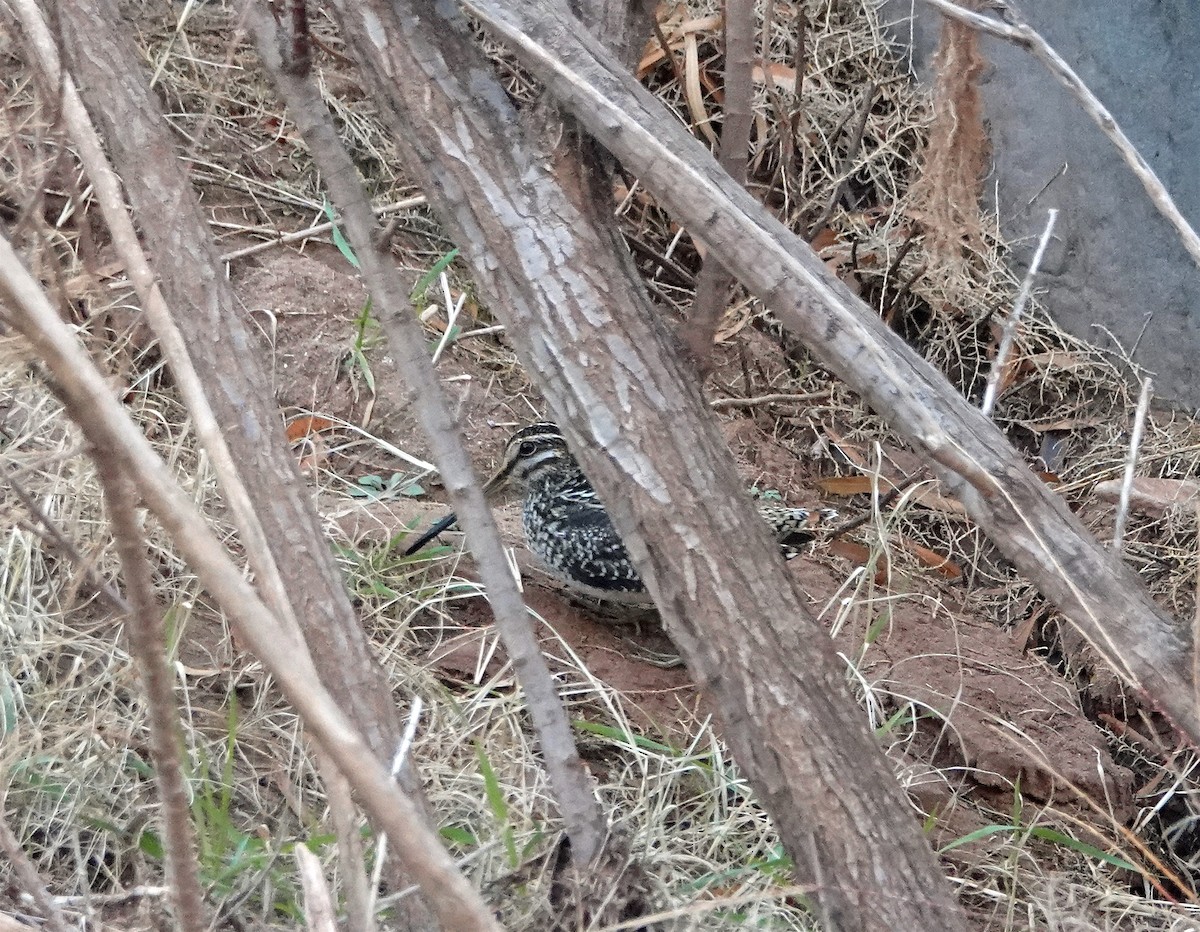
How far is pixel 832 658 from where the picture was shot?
2143mm

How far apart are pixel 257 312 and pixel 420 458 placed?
2.93 ft

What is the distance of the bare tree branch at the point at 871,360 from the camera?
1676mm

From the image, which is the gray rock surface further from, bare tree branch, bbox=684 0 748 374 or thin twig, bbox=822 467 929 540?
bare tree branch, bbox=684 0 748 374

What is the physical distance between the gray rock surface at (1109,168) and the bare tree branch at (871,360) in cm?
324

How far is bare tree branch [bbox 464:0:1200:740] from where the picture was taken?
1676 mm

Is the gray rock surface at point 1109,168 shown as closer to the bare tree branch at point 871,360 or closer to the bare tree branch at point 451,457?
the bare tree branch at point 871,360

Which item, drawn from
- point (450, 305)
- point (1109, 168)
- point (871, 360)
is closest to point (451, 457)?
point (871, 360)

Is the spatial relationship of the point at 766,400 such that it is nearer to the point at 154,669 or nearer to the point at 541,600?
the point at 541,600

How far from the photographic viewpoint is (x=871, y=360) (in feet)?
5.91

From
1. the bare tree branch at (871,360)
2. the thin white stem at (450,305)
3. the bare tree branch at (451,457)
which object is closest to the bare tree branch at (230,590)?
the bare tree branch at (871,360)

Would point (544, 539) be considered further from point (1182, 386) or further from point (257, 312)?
point (1182, 386)

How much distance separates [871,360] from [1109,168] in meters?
3.92

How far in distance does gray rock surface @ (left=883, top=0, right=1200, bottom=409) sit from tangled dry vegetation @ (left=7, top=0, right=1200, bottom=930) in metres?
0.19

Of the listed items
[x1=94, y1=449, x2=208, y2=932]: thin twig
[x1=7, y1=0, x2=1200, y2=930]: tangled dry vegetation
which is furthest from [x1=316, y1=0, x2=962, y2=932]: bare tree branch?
[x1=94, y1=449, x2=208, y2=932]: thin twig
